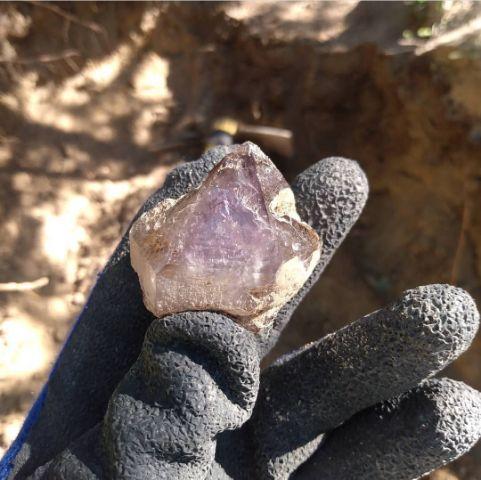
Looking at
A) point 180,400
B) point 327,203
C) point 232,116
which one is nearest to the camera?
point 180,400

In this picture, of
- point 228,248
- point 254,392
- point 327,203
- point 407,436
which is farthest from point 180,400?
point 327,203

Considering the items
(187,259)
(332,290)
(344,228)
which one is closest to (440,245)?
(332,290)

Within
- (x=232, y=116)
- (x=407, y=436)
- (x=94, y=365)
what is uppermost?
(x=232, y=116)

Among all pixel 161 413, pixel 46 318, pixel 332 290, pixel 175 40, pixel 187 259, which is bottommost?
pixel 46 318

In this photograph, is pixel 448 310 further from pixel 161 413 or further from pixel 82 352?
pixel 82 352

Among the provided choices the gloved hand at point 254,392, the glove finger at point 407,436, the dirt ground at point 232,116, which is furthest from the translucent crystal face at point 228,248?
the dirt ground at point 232,116

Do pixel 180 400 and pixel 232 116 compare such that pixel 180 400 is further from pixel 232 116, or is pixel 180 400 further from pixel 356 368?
pixel 232 116

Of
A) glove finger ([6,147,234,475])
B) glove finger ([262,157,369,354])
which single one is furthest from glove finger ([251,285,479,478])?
glove finger ([6,147,234,475])
